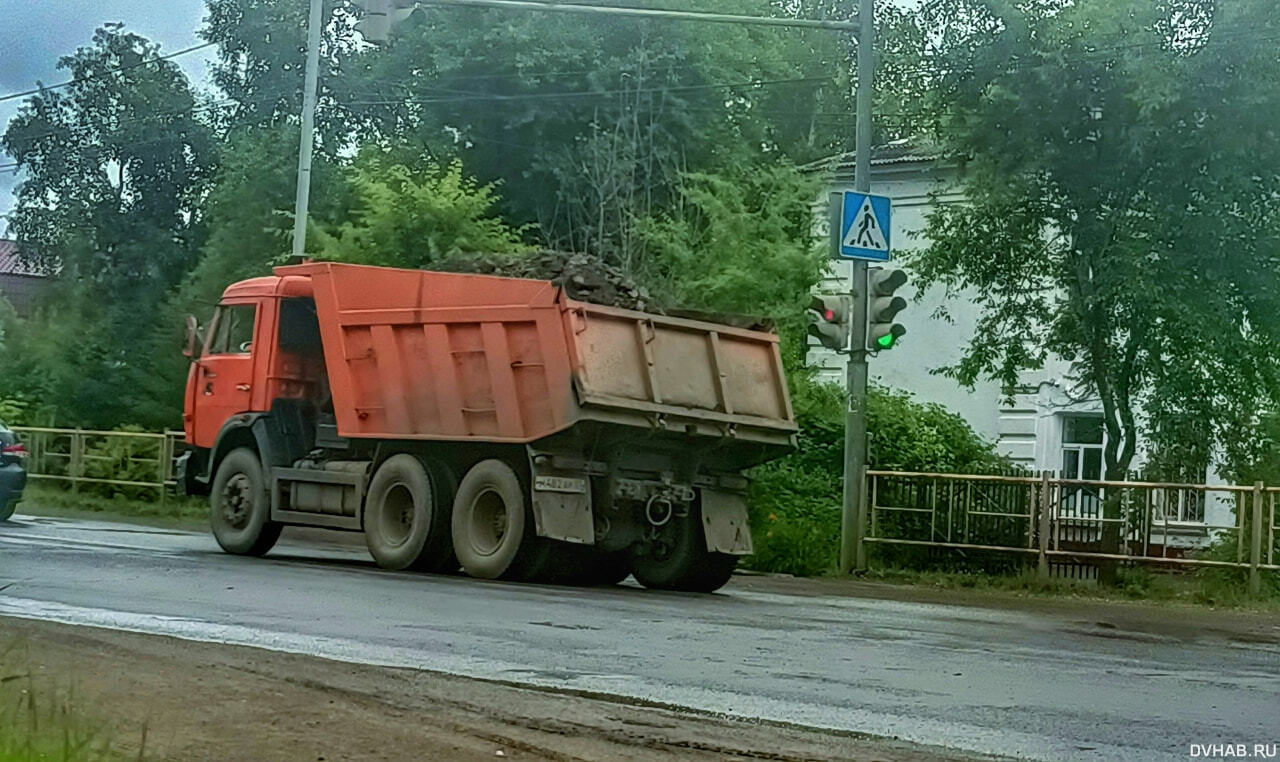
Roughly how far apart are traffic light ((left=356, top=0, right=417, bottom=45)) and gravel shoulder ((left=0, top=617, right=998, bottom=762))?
10402 mm

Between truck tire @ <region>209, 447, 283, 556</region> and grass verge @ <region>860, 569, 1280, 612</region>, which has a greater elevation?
truck tire @ <region>209, 447, 283, 556</region>

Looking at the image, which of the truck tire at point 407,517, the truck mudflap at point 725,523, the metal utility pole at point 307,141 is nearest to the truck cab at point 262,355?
the truck tire at point 407,517

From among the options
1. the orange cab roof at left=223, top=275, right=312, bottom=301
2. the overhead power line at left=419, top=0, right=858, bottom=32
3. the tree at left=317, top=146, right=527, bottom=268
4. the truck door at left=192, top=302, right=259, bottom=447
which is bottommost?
the truck door at left=192, top=302, right=259, bottom=447

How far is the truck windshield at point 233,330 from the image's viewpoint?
20.0m

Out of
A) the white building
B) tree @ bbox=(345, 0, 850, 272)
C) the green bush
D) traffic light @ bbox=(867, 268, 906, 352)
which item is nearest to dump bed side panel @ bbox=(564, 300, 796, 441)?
traffic light @ bbox=(867, 268, 906, 352)

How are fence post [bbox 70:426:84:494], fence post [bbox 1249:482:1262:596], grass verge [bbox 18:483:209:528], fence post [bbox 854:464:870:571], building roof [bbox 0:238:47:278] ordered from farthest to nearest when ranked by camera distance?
building roof [bbox 0:238:47:278]
fence post [bbox 70:426:84:494]
grass verge [bbox 18:483:209:528]
fence post [bbox 854:464:870:571]
fence post [bbox 1249:482:1262:596]

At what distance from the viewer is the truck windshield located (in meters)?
20.0

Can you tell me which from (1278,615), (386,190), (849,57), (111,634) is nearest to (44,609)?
(111,634)

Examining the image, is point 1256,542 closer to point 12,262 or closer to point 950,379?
point 950,379

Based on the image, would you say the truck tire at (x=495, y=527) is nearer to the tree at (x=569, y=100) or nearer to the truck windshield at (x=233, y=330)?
the truck windshield at (x=233, y=330)

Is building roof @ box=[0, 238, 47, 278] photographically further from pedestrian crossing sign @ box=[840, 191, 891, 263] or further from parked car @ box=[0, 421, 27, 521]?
pedestrian crossing sign @ box=[840, 191, 891, 263]

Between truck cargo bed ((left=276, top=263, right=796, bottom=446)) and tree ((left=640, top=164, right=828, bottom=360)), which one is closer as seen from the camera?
truck cargo bed ((left=276, top=263, right=796, bottom=446))

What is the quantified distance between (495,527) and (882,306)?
6.01m

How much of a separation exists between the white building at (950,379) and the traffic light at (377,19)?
51.4ft
